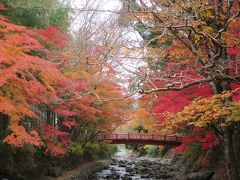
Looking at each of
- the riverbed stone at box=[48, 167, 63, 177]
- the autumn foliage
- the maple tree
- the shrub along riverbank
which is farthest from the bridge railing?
the maple tree

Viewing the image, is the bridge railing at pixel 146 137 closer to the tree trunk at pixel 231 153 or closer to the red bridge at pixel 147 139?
the red bridge at pixel 147 139

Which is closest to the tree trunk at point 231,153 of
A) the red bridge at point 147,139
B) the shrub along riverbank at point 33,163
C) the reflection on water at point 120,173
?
the shrub along riverbank at point 33,163

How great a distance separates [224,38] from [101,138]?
2103 cm

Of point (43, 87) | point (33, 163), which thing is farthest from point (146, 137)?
point (43, 87)

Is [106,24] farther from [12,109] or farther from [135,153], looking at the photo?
[135,153]

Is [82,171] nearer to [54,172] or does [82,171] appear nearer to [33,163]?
[54,172]

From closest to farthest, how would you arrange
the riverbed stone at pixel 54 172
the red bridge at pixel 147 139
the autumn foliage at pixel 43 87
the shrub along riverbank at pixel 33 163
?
the autumn foliage at pixel 43 87, the shrub along riverbank at pixel 33 163, the riverbed stone at pixel 54 172, the red bridge at pixel 147 139

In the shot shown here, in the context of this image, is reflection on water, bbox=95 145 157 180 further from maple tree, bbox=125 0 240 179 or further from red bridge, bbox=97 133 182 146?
maple tree, bbox=125 0 240 179

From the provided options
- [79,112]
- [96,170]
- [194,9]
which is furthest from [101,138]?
[194,9]

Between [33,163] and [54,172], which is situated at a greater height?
[33,163]

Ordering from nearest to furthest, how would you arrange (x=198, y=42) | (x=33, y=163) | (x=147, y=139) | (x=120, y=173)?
(x=198, y=42) → (x=33, y=163) → (x=120, y=173) → (x=147, y=139)

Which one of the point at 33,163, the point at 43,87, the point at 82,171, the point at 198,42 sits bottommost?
the point at 82,171

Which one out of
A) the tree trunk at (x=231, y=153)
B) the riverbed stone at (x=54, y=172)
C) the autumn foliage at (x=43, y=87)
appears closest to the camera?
the tree trunk at (x=231, y=153)

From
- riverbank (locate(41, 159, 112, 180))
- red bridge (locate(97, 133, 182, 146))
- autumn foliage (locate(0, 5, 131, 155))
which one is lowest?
riverbank (locate(41, 159, 112, 180))
